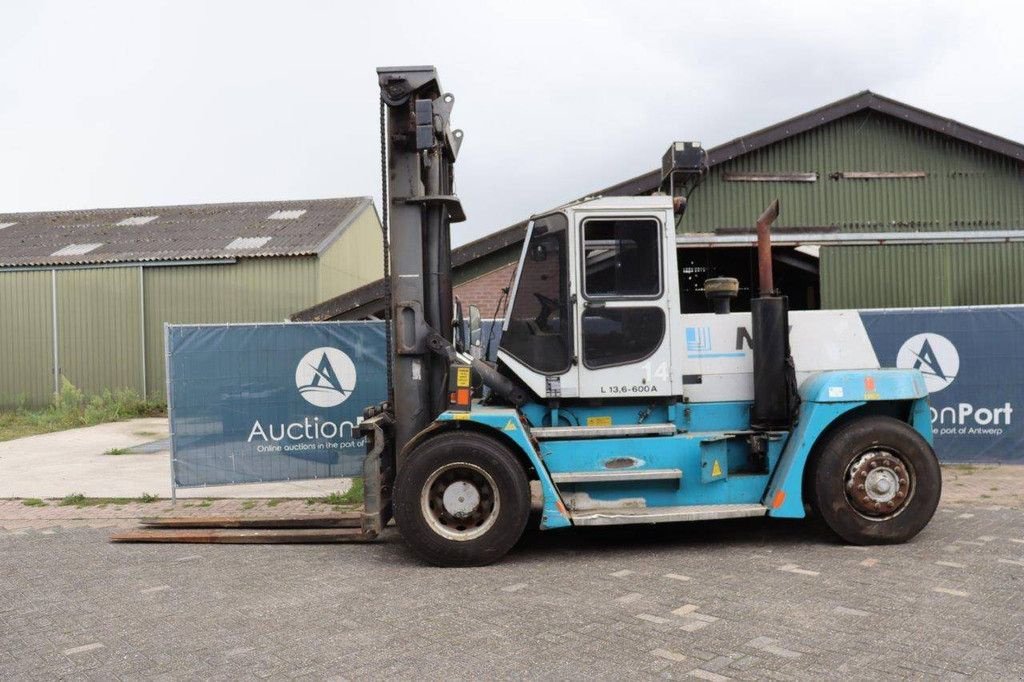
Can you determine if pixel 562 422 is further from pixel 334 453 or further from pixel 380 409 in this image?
pixel 334 453

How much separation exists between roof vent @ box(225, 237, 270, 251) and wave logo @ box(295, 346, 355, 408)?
15524 mm

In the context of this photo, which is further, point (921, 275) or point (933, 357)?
point (921, 275)

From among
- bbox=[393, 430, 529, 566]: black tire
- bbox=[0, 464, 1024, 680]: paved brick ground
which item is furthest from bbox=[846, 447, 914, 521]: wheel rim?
bbox=[393, 430, 529, 566]: black tire

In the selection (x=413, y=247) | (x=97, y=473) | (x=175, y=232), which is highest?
(x=175, y=232)

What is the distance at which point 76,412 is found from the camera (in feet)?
66.4

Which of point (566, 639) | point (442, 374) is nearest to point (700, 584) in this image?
point (566, 639)

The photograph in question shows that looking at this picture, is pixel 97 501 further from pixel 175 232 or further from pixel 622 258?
pixel 175 232

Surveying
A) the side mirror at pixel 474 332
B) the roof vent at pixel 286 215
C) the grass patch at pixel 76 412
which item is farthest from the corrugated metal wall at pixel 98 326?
the side mirror at pixel 474 332

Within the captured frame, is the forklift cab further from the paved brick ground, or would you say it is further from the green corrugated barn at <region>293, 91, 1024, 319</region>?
the green corrugated barn at <region>293, 91, 1024, 319</region>

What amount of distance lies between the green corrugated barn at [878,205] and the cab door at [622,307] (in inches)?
333

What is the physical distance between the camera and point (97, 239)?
26625 mm

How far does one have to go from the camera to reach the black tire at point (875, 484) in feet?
21.6

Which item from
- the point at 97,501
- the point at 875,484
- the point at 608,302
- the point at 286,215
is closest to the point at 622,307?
the point at 608,302

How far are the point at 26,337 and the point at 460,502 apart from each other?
22.4 metres
